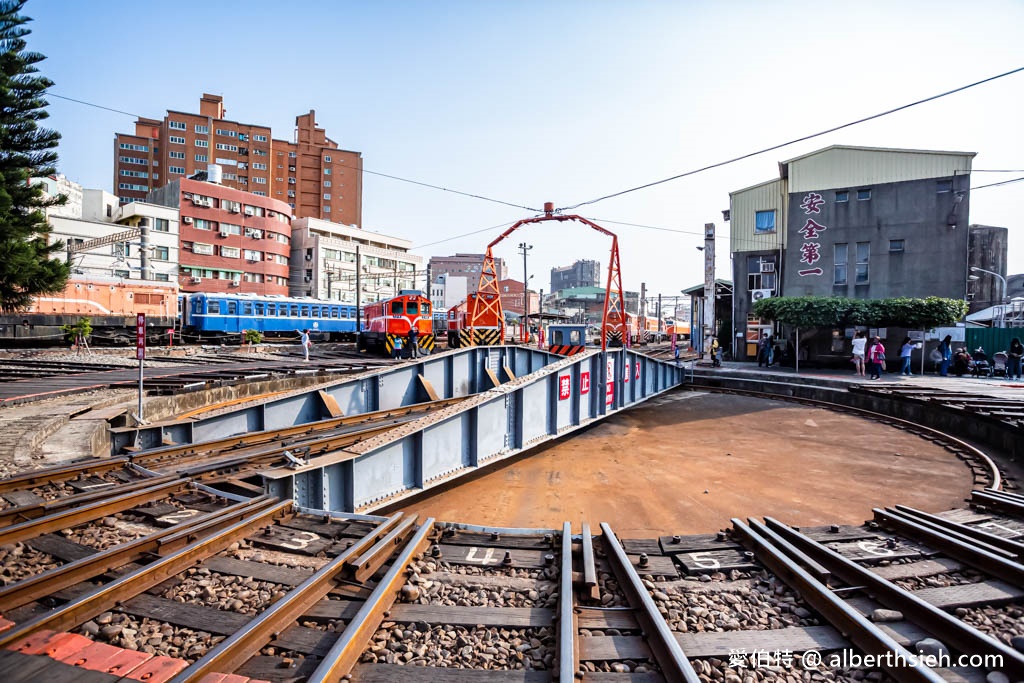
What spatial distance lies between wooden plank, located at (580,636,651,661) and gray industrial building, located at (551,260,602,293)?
156m

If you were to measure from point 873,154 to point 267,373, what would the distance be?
27.3 m

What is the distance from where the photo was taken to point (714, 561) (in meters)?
4.07

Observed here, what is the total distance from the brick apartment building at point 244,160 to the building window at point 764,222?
159 ft

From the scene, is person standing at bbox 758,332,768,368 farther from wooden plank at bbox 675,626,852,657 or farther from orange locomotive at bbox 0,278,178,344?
orange locomotive at bbox 0,278,178,344

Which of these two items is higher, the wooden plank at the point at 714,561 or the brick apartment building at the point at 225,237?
the brick apartment building at the point at 225,237

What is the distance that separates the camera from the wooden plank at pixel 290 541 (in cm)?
399

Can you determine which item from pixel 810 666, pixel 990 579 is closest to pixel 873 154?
pixel 990 579

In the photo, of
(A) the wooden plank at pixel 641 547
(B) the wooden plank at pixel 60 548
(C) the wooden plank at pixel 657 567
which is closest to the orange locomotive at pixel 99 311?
(B) the wooden plank at pixel 60 548

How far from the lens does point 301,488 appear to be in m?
5.41

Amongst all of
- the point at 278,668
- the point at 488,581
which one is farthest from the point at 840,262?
the point at 278,668

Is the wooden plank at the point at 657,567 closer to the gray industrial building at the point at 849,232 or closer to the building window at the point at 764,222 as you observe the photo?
the gray industrial building at the point at 849,232

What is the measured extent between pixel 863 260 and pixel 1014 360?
7449 mm

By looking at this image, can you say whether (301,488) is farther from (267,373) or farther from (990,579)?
(267,373)

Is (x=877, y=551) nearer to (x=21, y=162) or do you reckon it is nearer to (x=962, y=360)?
(x=21, y=162)
